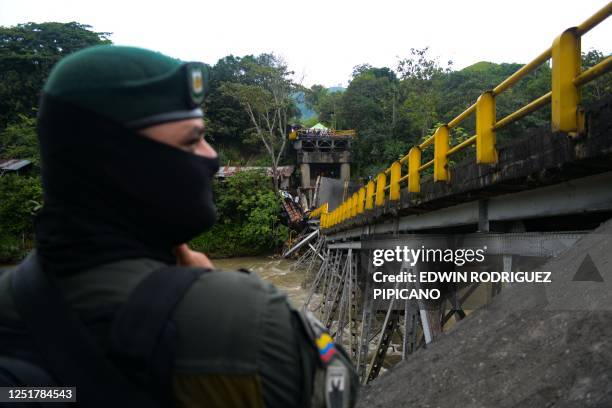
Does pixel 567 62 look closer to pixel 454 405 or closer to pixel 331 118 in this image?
pixel 454 405

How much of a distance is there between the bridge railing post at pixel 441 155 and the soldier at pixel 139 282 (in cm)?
380

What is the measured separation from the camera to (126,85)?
0.86m

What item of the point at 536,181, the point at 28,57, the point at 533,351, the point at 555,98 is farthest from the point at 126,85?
the point at 28,57

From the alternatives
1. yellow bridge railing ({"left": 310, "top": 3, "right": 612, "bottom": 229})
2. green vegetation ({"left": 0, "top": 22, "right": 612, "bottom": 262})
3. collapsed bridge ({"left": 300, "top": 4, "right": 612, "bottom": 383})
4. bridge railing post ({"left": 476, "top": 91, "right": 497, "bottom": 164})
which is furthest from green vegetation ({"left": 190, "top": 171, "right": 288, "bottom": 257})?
bridge railing post ({"left": 476, "top": 91, "right": 497, "bottom": 164})

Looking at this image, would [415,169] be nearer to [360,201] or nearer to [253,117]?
[360,201]

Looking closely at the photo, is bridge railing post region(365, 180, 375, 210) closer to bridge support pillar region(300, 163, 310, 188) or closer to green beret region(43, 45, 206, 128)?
green beret region(43, 45, 206, 128)

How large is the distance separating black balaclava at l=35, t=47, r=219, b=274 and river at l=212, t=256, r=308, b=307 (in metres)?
16.3

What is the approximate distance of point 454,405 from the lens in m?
2.02

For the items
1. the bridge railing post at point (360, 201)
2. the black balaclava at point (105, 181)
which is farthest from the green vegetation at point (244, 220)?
the black balaclava at point (105, 181)

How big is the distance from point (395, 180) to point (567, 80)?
3729mm

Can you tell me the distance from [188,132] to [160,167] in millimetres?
102

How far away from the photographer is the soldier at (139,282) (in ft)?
2.48

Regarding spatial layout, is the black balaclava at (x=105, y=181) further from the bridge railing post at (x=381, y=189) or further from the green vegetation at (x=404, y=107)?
the green vegetation at (x=404, y=107)

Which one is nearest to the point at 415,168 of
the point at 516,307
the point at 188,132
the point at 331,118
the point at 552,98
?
the point at 552,98
